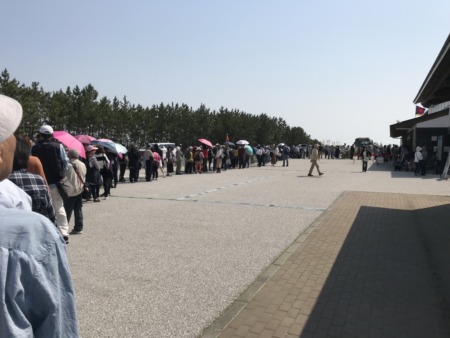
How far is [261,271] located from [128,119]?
42.4 meters

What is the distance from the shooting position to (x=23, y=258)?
1066mm

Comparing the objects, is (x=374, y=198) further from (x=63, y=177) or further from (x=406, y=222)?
(x=63, y=177)

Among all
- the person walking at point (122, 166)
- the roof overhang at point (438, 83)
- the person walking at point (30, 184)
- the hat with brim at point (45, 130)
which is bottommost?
the person walking at point (122, 166)

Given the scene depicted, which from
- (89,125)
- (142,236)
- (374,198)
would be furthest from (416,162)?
(89,125)

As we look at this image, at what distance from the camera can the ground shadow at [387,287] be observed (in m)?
3.59

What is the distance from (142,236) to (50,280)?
5983 millimetres

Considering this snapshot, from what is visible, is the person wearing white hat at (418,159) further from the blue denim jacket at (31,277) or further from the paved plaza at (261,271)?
the blue denim jacket at (31,277)

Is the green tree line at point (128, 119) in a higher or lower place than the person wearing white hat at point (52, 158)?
higher

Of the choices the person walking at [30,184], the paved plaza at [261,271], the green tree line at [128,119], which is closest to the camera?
the paved plaza at [261,271]

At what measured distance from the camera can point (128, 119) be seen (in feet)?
148

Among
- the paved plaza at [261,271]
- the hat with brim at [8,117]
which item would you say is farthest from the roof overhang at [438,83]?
the hat with brim at [8,117]

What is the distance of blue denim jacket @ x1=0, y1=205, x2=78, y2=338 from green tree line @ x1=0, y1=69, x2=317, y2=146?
28860mm

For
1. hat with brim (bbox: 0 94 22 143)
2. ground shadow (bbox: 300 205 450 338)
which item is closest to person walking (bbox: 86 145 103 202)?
ground shadow (bbox: 300 205 450 338)

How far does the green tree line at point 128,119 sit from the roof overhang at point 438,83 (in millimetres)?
25419
